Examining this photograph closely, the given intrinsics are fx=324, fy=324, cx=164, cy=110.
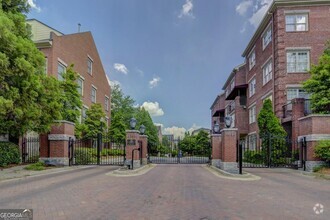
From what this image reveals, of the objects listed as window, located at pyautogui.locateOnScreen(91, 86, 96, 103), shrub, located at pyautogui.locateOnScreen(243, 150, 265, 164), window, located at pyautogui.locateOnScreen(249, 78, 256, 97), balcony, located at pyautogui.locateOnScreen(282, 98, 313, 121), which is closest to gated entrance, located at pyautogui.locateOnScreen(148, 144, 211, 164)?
shrub, located at pyautogui.locateOnScreen(243, 150, 265, 164)

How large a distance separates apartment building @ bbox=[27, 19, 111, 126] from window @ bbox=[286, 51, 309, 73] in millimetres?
16924

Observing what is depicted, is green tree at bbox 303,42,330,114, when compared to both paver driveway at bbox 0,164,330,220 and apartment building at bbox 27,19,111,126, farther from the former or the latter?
apartment building at bbox 27,19,111,126

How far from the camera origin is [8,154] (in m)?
17.0

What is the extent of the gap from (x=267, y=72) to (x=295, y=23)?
4.58m

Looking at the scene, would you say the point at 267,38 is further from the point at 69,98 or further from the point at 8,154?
the point at 8,154

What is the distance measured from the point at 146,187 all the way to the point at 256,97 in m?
23.4

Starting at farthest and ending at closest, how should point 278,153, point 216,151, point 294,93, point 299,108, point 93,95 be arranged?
point 93,95 < point 294,93 < point 299,108 < point 216,151 < point 278,153

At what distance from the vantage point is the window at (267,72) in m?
26.5

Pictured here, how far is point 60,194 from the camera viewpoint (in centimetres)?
850

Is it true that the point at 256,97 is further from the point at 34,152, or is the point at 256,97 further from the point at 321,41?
the point at 34,152

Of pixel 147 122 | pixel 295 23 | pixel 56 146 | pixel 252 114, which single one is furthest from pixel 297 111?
pixel 147 122

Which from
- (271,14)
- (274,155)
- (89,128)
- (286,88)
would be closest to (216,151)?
(274,155)

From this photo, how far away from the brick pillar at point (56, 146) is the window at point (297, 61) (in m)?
16.9

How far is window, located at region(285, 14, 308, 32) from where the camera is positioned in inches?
973
